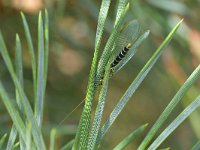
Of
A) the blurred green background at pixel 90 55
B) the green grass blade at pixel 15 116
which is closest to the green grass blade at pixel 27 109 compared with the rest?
the green grass blade at pixel 15 116

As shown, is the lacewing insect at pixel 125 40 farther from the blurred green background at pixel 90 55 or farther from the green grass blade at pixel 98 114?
the blurred green background at pixel 90 55

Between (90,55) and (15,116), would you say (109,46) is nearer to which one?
(15,116)

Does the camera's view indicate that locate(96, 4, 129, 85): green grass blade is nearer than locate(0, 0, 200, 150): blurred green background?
Yes

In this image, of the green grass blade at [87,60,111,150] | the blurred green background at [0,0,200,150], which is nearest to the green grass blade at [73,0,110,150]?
the green grass blade at [87,60,111,150]

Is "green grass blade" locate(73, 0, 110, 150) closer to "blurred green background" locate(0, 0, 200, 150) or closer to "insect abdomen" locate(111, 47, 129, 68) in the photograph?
"insect abdomen" locate(111, 47, 129, 68)

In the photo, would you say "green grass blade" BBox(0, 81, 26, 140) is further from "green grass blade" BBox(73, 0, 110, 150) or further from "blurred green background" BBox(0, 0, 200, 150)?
"blurred green background" BBox(0, 0, 200, 150)

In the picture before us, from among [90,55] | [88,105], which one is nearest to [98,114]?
[88,105]

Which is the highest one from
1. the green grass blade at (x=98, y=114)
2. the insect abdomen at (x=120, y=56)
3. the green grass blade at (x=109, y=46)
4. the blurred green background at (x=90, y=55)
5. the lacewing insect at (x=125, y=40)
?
the blurred green background at (x=90, y=55)

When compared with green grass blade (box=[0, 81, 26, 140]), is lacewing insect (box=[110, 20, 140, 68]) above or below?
A: above

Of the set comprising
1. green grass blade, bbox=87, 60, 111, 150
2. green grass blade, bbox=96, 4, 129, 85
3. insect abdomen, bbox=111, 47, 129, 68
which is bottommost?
green grass blade, bbox=87, 60, 111, 150
